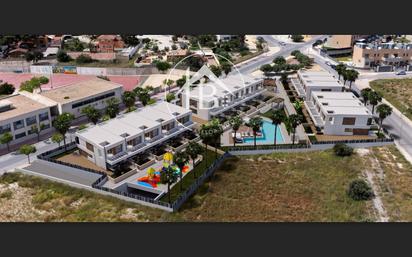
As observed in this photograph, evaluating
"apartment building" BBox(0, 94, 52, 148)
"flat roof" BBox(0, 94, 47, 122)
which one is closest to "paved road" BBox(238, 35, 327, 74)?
"apartment building" BBox(0, 94, 52, 148)

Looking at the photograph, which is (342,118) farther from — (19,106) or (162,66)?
(19,106)

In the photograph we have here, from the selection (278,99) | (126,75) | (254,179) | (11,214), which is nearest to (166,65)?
(126,75)

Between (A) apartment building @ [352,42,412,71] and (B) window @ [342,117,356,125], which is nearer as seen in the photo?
(B) window @ [342,117,356,125]

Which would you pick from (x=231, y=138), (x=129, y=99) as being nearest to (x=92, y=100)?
(x=129, y=99)

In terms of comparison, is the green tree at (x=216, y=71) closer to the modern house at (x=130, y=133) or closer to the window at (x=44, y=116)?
the modern house at (x=130, y=133)

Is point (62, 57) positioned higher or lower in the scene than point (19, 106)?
higher

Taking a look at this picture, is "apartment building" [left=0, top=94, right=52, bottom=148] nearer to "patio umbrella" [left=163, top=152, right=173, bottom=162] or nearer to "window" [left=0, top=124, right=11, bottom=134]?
"window" [left=0, top=124, right=11, bottom=134]
